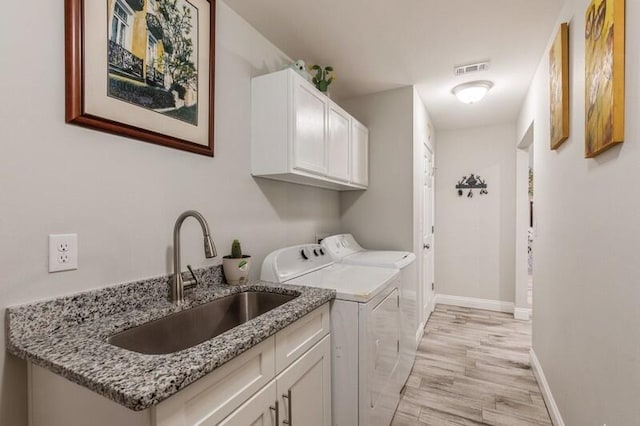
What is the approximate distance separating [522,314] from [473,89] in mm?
2674

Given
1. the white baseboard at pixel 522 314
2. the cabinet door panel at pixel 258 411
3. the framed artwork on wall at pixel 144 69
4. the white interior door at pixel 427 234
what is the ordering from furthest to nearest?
1. the white baseboard at pixel 522 314
2. the white interior door at pixel 427 234
3. the framed artwork on wall at pixel 144 69
4. the cabinet door panel at pixel 258 411

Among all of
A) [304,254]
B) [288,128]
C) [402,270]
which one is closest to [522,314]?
[402,270]

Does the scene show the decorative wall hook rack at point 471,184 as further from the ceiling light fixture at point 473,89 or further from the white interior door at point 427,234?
the ceiling light fixture at point 473,89

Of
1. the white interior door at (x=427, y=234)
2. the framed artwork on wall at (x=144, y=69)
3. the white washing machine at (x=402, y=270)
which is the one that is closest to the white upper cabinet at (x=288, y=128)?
the framed artwork on wall at (x=144, y=69)

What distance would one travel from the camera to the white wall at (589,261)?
961 millimetres

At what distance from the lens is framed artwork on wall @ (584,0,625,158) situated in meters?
0.98

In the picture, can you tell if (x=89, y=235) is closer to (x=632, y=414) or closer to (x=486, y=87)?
(x=632, y=414)

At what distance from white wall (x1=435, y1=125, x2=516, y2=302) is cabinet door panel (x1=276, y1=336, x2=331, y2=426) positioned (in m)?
3.23

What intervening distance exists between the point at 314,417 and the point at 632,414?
43.2 inches

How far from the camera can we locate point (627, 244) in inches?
39.3

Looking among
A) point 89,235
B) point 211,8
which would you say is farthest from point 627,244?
point 211,8

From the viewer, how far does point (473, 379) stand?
2.37 m

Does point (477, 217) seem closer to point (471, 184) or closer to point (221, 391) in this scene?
point (471, 184)

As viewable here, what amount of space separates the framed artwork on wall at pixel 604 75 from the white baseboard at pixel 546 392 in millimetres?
1525
